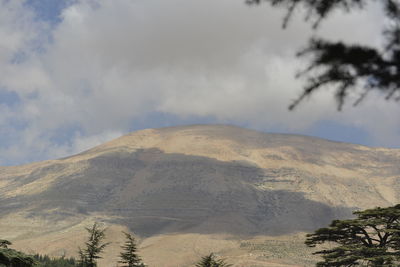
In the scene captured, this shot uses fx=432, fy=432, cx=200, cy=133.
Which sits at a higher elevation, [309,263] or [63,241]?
[63,241]

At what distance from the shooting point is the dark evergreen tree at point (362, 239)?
22.6 meters

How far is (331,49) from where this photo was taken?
15.9 ft

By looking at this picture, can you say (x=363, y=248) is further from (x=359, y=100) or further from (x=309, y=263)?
(x=309, y=263)

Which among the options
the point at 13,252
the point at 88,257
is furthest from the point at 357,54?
the point at 88,257

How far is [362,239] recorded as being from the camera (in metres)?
24.6

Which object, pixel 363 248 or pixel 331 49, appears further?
pixel 363 248

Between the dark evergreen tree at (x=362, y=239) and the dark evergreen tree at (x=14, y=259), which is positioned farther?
the dark evergreen tree at (x=362, y=239)

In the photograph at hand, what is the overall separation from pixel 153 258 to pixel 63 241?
4298 centimetres

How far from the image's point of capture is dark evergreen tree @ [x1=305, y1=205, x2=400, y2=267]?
22.6 metres

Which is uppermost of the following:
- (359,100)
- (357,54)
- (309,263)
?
(357,54)

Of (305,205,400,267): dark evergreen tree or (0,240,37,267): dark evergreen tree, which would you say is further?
(305,205,400,267): dark evergreen tree

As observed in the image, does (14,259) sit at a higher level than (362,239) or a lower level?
higher

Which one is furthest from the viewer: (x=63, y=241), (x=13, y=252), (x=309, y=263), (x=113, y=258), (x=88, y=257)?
(x=63, y=241)

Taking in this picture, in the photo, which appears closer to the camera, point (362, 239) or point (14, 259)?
point (14, 259)
